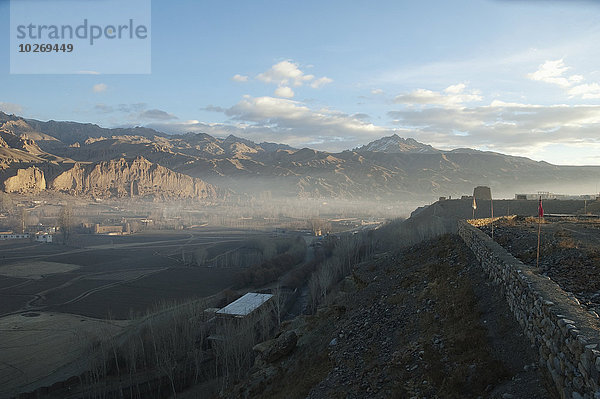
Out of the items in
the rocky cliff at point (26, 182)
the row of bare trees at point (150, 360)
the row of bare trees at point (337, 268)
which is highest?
the rocky cliff at point (26, 182)

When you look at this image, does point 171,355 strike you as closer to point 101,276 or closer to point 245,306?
point 245,306

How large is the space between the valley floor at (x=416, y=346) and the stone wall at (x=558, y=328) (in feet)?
1.11

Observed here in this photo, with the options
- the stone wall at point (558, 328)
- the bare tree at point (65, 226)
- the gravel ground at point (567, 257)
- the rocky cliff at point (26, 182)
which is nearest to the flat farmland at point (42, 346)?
the gravel ground at point (567, 257)

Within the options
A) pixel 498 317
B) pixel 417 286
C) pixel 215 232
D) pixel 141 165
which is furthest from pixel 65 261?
pixel 141 165

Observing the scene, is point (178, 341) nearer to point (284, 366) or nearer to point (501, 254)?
point (284, 366)

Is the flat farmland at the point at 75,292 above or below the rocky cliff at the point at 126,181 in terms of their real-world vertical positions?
below

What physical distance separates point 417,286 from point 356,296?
12.6ft

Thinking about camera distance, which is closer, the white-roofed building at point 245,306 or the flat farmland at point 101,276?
the white-roofed building at point 245,306

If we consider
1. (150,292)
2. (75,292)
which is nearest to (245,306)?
(150,292)

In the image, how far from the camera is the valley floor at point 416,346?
22.5 ft

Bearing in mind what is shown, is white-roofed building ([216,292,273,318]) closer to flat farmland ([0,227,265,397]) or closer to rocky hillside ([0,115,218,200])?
flat farmland ([0,227,265,397])

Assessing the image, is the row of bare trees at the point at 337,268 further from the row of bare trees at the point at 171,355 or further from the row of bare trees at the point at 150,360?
the row of bare trees at the point at 150,360

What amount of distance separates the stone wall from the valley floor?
13.3 inches

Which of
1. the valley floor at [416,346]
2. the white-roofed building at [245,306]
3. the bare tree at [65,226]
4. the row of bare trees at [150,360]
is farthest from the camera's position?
the bare tree at [65,226]
